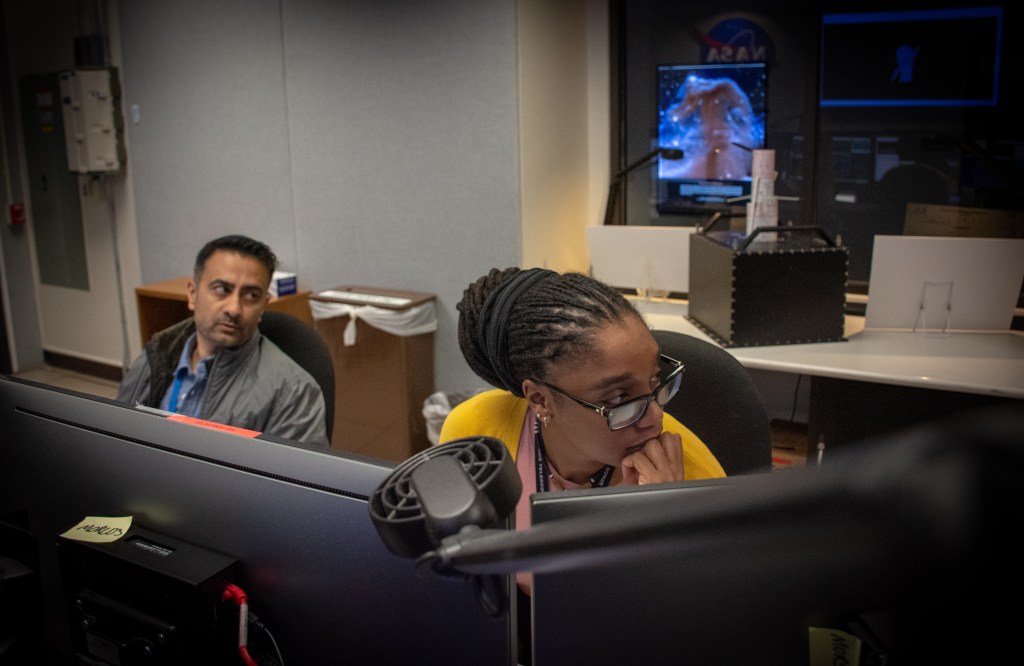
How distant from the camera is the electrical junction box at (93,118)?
14.9 ft

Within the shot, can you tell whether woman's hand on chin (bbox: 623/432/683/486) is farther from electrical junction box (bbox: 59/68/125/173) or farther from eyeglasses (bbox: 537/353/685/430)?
electrical junction box (bbox: 59/68/125/173)

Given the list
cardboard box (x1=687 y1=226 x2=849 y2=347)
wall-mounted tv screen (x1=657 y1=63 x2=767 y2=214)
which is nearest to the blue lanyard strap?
cardboard box (x1=687 y1=226 x2=849 y2=347)

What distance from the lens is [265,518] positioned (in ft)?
2.85

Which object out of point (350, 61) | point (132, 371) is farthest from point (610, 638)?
point (350, 61)

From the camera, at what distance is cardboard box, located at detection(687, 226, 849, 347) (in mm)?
2711

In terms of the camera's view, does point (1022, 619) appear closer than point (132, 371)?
Yes

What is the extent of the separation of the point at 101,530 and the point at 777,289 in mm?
2212

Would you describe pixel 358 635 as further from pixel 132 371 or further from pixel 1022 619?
pixel 132 371

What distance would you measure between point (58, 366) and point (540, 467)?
485 cm

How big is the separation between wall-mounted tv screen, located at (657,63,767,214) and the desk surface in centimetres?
112

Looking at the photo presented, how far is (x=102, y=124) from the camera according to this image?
15.0 ft

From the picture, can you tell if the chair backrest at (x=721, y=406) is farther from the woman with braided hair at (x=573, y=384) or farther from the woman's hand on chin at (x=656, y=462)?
the woman's hand on chin at (x=656, y=462)

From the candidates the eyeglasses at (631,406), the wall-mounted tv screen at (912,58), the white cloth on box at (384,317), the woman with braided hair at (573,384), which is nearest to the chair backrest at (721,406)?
the woman with braided hair at (573,384)

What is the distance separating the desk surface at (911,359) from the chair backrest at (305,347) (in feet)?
3.42
